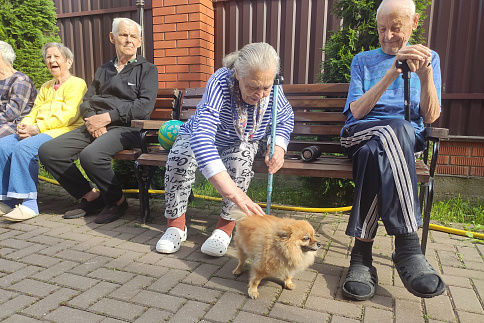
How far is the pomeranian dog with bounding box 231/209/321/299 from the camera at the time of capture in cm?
201

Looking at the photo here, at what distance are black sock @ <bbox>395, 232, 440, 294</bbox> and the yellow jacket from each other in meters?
3.46

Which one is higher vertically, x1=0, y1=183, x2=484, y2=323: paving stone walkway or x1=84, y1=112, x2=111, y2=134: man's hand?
x1=84, y1=112, x2=111, y2=134: man's hand

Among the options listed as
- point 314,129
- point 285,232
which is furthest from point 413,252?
point 314,129

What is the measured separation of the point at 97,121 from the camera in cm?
352

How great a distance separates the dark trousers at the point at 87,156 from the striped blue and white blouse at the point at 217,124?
36.6 inches

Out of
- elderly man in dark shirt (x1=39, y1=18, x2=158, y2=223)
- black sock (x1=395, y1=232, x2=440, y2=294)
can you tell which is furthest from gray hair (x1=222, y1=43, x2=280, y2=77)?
elderly man in dark shirt (x1=39, y1=18, x2=158, y2=223)

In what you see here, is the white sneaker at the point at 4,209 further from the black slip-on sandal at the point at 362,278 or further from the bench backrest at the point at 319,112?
the black slip-on sandal at the point at 362,278

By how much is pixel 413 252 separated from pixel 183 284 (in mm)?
1487

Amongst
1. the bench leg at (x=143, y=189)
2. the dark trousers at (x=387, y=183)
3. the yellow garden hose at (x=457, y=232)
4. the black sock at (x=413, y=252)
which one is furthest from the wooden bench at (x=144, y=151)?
the yellow garden hose at (x=457, y=232)

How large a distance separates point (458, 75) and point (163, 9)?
430 cm

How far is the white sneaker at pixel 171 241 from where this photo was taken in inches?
107

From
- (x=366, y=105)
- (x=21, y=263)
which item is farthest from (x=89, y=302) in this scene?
(x=366, y=105)

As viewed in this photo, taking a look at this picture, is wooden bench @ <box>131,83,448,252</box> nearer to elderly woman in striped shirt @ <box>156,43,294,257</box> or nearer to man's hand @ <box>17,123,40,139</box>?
elderly woman in striped shirt @ <box>156,43,294,257</box>

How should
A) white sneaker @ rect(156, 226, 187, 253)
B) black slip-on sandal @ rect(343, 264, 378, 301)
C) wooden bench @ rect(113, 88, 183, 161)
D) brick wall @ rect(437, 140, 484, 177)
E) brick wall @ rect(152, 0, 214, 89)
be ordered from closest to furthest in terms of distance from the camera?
black slip-on sandal @ rect(343, 264, 378, 301)
white sneaker @ rect(156, 226, 187, 253)
wooden bench @ rect(113, 88, 183, 161)
brick wall @ rect(437, 140, 484, 177)
brick wall @ rect(152, 0, 214, 89)
